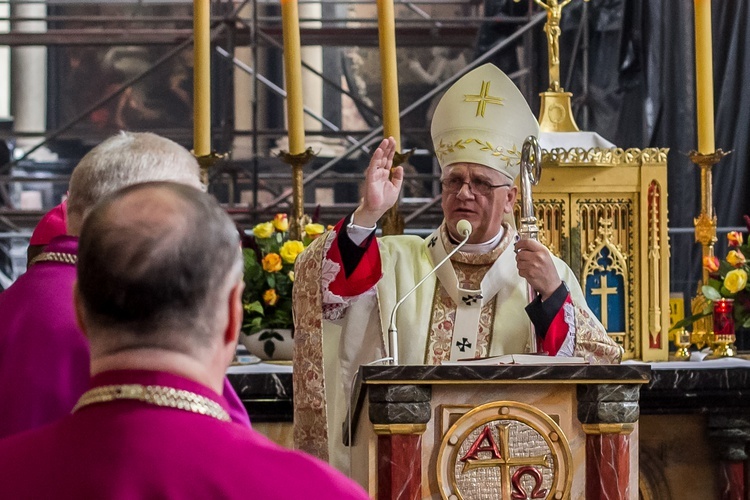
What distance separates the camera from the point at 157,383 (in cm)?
144

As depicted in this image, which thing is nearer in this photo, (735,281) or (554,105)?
(735,281)

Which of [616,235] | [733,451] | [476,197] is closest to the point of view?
[476,197]

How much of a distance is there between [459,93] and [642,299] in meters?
0.91

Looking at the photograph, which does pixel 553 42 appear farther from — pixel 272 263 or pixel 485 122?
pixel 272 263

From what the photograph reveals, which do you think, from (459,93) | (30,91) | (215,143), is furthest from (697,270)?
(30,91)

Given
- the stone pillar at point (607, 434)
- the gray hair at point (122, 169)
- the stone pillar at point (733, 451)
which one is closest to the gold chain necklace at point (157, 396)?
the gray hair at point (122, 169)

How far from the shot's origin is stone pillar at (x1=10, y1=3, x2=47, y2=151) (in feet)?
32.1

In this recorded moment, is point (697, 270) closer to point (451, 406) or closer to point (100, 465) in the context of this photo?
point (451, 406)

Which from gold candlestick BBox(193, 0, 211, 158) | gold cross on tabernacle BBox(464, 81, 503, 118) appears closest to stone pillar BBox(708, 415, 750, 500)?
gold cross on tabernacle BBox(464, 81, 503, 118)

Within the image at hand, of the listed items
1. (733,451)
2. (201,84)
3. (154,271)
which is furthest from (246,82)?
(154,271)

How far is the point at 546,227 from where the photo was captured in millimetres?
4445

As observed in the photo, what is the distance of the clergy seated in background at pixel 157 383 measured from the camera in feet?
4.50

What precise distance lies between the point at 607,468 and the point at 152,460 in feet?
5.94

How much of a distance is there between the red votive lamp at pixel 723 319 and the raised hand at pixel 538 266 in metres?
0.97
